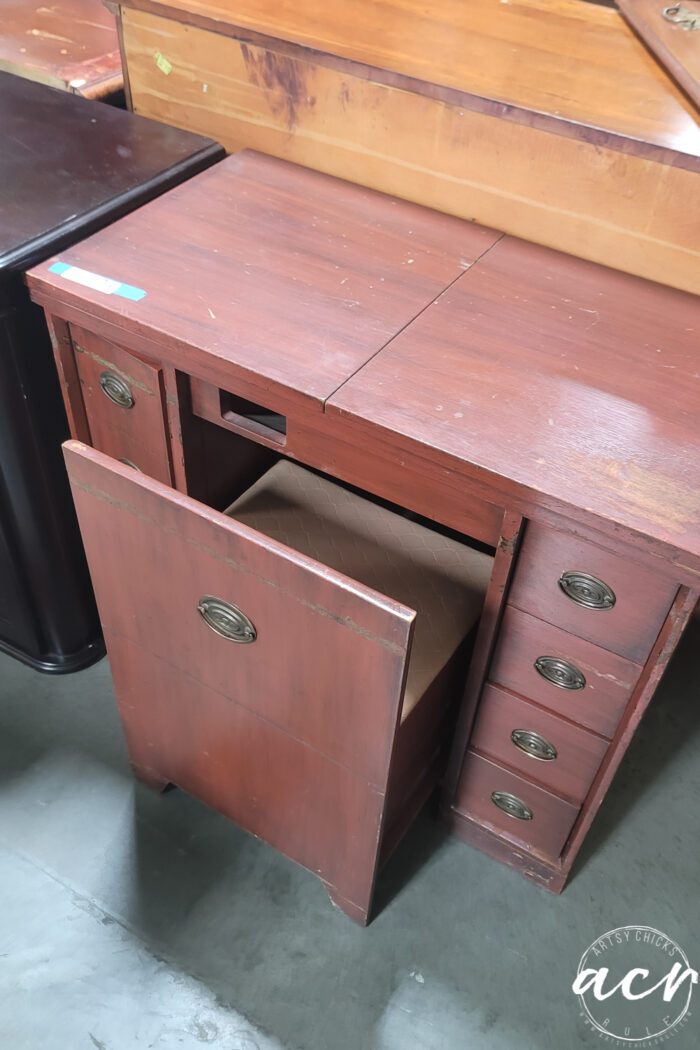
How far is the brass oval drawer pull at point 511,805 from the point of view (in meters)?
1.21

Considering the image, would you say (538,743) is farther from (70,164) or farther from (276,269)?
(70,164)

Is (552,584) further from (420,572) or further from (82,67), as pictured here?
(82,67)

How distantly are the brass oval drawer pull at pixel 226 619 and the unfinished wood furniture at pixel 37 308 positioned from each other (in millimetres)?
478

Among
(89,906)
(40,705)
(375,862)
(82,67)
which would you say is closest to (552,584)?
(375,862)

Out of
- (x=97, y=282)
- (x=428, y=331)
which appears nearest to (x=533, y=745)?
(x=428, y=331)

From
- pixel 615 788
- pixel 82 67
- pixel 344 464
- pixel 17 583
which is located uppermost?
pixel 82 67

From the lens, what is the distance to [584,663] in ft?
3.21

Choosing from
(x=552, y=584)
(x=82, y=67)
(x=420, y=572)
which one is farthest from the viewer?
(x=82, y=67)

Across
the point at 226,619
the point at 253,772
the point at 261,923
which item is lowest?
the point at 261,923

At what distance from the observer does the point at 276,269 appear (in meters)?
Result: 1.10

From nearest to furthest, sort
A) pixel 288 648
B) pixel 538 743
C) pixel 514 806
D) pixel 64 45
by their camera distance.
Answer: pixel 288 648 < pixel 538 743 < pixel 514 806 < pixel 64 45

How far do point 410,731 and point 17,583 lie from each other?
0.71 metres

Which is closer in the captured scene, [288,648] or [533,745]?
[288,648]

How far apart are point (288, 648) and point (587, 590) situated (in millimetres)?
320
